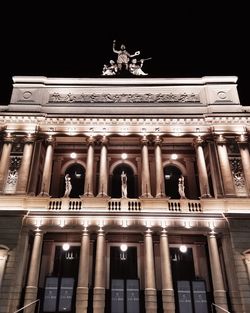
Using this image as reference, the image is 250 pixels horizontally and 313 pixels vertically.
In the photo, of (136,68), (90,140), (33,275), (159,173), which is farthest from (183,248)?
(136,68)

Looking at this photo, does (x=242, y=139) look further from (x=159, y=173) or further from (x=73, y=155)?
(x=73, y=155)

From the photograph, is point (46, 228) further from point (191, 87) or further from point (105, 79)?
point (191, 87)

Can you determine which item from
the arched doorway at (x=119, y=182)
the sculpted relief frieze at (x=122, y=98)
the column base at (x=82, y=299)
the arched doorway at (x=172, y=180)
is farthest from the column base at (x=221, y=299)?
the sculpted relief frieze at (x=122, y=98)

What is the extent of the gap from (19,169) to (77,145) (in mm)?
5467

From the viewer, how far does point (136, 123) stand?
24.7 m

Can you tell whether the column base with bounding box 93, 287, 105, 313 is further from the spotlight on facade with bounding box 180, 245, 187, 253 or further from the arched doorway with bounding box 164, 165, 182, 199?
the arched doorway with bounding box 164, 165, 182, 199

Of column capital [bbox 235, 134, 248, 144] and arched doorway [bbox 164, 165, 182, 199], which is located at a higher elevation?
column capital [bbox 235, 134, 248, 144]

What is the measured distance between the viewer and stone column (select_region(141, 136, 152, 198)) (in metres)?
22.3

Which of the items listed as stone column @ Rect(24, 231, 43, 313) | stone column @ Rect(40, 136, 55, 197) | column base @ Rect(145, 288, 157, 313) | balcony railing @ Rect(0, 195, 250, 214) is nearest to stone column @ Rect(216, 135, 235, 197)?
balcony railing @ Rect(0, 195, 250, 214)

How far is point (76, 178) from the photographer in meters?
26.1

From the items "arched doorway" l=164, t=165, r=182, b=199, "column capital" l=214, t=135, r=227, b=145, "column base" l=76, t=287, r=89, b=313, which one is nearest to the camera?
"column base" l=76, t=287, r=89, b=313

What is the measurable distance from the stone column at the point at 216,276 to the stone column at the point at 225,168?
324cm

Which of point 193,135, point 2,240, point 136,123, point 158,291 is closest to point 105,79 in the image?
point 136,123

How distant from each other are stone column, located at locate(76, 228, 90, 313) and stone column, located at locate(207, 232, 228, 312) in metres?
7.41
